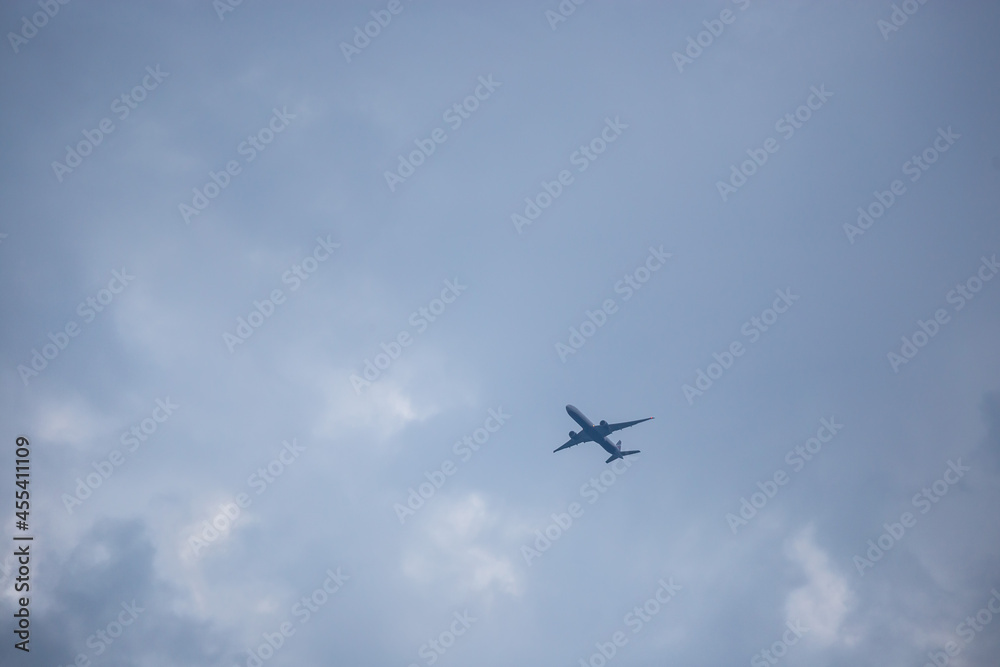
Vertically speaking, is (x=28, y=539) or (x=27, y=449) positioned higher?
(x=27, y=449)

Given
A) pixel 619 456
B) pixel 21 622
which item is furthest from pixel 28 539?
pixel 619 456

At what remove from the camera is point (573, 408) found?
417 ft

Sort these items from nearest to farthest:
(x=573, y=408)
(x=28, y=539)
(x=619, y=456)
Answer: (x=28, y=539) → (x=573, y=408) → (x=619, y=456)

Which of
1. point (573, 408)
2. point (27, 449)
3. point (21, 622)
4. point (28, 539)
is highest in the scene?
point (27, 449)

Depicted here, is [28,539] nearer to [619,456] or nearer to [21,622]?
[21,622]

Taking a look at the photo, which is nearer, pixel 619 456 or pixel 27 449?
pixel 27 449

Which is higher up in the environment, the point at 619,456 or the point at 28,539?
the point at 28,539

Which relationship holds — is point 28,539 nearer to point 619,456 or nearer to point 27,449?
point 27,449

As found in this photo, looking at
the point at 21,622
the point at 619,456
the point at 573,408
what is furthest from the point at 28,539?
the point at 619,456

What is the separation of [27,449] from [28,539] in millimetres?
12194

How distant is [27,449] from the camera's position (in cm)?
9531

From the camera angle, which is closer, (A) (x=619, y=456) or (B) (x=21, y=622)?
(B) (x=21, y=622)

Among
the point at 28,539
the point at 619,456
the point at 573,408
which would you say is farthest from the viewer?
the point at 619,456

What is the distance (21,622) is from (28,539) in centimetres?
1188
